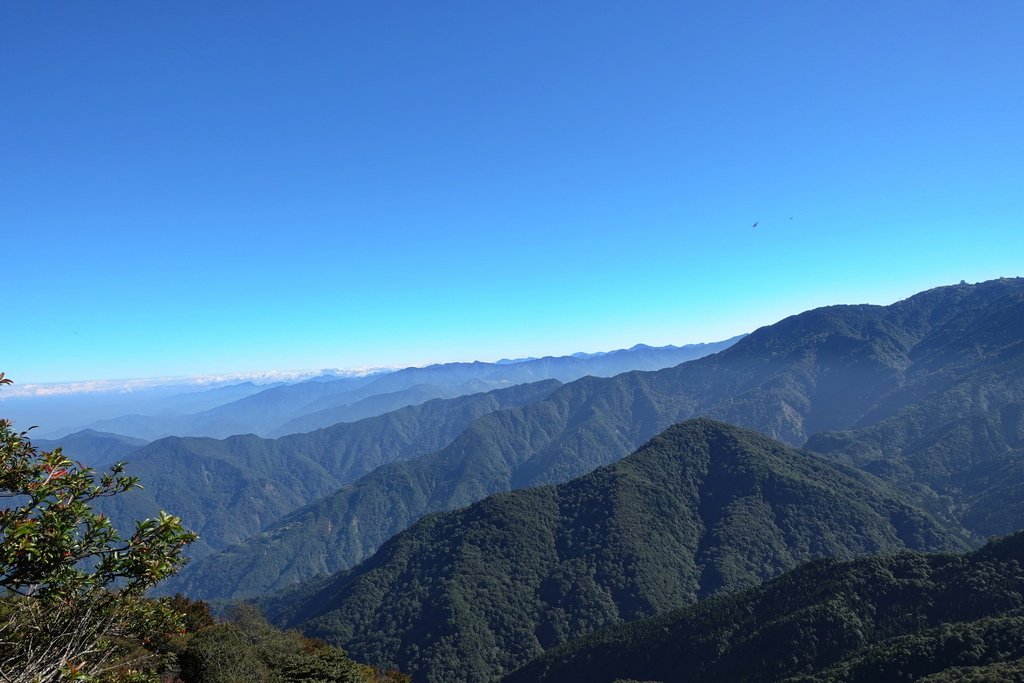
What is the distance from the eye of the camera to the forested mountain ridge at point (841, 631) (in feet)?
235

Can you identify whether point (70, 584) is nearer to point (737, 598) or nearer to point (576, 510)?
point (737, 598)

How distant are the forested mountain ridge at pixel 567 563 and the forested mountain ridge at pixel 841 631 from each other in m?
35.8

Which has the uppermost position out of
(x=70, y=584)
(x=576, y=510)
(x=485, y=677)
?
(x=70, y=584)

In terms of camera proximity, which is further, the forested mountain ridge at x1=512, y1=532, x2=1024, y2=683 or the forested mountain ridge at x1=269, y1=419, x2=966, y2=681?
the forested mountain ridge at x1=269, y1=419, x2=966, y2=681

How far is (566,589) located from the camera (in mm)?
161875

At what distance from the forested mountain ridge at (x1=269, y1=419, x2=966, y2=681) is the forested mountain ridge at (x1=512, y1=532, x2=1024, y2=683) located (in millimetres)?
35778

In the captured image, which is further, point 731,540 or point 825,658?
point 731,540

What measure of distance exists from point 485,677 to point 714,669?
205 ft

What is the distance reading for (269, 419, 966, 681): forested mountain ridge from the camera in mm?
145875

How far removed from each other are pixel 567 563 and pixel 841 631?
306 feet

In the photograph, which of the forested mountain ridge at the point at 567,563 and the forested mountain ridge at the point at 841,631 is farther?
the forested mountain ridge at the point at 567,563

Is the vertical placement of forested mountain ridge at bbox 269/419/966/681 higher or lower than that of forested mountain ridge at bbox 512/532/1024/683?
lower

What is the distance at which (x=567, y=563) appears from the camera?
17088 cm

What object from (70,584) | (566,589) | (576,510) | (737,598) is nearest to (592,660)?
(737,598)
